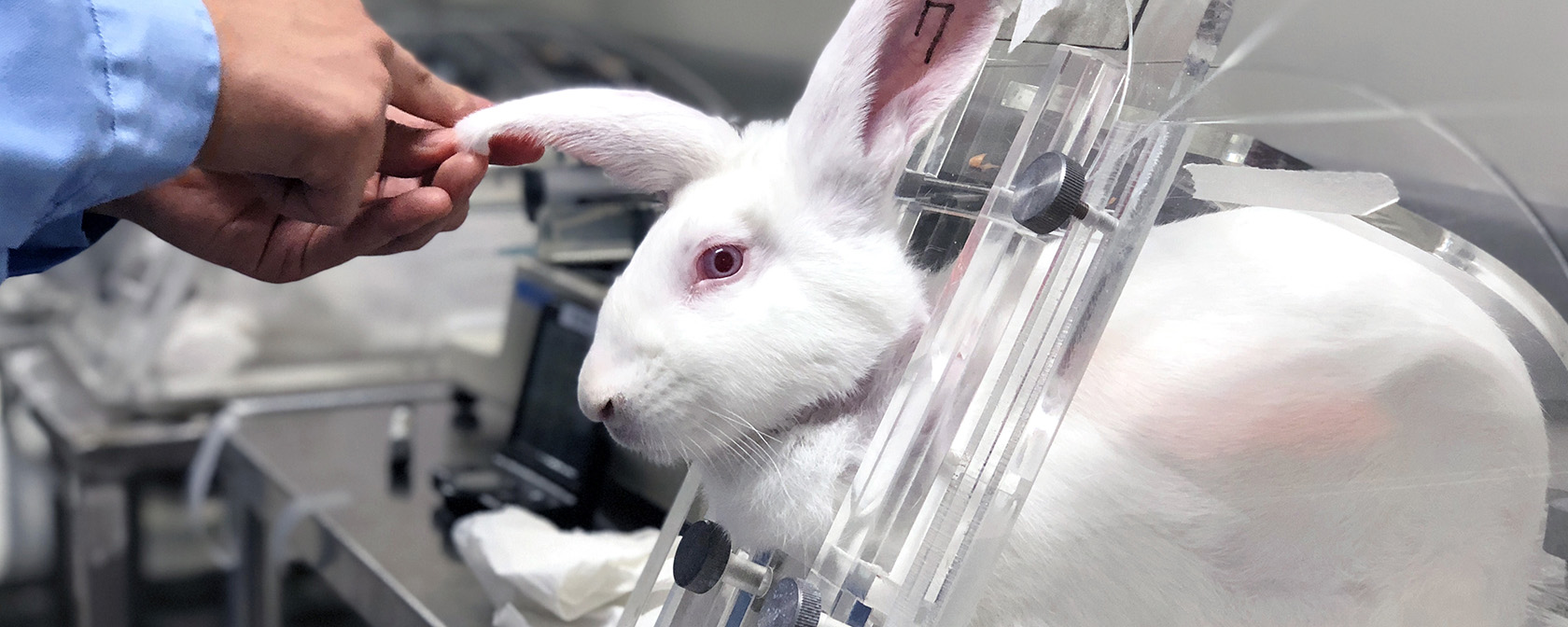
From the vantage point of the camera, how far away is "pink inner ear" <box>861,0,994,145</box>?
1.86ft

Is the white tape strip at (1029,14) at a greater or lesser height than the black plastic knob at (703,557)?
greater

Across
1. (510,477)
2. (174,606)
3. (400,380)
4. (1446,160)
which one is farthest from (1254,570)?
(174,606)

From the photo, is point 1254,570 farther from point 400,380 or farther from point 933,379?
point 400,380

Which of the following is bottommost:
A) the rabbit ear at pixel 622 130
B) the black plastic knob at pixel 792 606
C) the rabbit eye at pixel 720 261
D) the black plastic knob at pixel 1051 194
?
the black plastic knob at pixel 792 606

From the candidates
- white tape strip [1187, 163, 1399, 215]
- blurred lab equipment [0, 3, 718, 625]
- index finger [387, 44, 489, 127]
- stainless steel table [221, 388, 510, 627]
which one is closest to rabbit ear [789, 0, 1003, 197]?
white tape strip [1187, 163, 1399, 215]

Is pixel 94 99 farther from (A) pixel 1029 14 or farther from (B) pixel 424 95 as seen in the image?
(A) pixel 1029 14

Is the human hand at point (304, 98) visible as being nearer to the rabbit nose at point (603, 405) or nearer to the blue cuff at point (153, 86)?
the blue cuff at point (153, 86)

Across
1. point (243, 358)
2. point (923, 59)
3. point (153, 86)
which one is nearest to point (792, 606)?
point (923, 59)

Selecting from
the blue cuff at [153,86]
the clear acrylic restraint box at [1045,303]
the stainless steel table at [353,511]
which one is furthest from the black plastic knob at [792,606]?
the stainless steel table at [353,511]

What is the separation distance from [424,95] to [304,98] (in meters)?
0.14

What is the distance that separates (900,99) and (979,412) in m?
0.18

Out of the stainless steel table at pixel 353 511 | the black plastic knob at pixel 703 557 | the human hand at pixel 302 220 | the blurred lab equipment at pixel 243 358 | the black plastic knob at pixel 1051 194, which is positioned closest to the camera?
the black plastic knob at pixel 1051 194

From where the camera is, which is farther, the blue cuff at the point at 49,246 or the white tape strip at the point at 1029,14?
the blue cuff at the point at 49,246

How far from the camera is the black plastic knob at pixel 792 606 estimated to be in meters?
0.52
